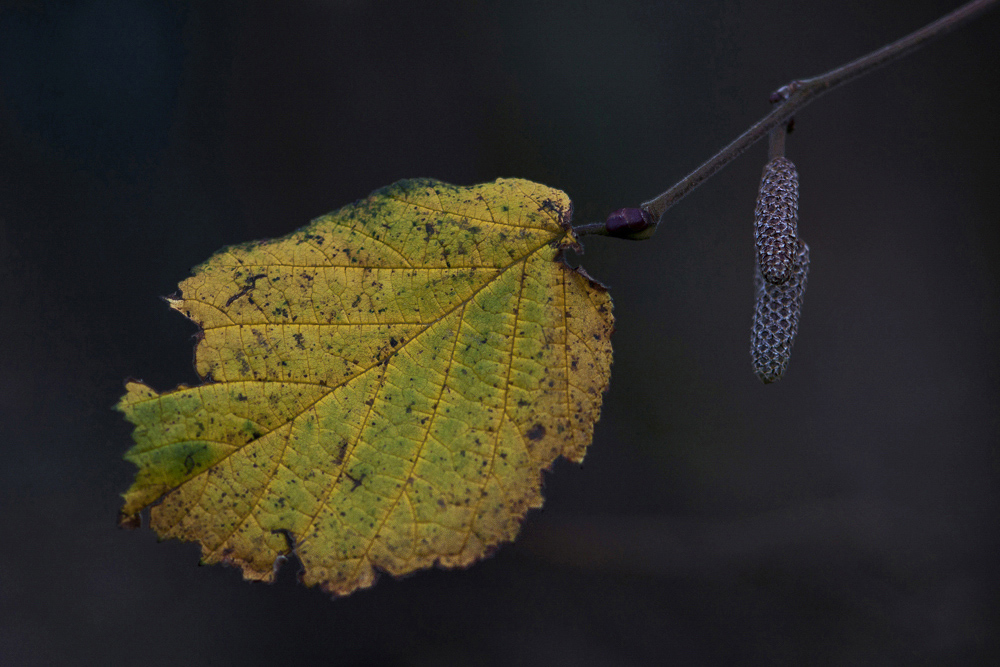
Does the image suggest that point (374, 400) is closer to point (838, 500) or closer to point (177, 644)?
point (177, 644)

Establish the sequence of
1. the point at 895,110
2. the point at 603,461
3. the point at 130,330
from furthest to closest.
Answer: the point at 603,461
the point at 895,110
the point at 130,330

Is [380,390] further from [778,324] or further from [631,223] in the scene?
[778,324]

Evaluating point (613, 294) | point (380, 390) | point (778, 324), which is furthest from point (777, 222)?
point (613, 294)

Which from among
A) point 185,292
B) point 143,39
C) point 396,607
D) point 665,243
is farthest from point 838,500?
point 143,39

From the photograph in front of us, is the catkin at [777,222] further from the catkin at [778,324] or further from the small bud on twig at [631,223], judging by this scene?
the small bud on twig at [631,223]

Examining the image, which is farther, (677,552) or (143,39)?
(677,552)
